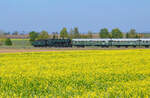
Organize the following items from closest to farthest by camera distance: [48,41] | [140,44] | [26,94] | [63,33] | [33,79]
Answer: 1. [26,94]
2. [33,79]
3. [140,44]
4. [48,41]
5. [63,33]

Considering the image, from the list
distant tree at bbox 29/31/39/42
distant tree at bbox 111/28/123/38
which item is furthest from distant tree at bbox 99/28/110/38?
distant tree at bbox 29/31/39/42

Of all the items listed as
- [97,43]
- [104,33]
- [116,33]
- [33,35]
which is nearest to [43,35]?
[33,35]

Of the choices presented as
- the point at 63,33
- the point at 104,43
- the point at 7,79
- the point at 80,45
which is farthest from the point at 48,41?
Answer: the point at 7,79

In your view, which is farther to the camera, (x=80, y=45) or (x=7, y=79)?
(x=80, y=45)

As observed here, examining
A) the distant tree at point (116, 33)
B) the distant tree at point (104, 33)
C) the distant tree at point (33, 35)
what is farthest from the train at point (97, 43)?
the distant tree at point (104, 33)

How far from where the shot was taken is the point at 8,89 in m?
10.2

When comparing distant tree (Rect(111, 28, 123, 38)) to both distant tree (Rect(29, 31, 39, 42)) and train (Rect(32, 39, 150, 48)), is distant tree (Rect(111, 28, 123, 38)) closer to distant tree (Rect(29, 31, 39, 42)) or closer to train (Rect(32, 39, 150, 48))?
distant tree (Rect(29, 31, 39, 42))

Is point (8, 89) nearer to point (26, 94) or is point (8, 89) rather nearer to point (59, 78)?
point (26, 94)

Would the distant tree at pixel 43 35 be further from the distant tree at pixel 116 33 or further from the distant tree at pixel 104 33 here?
the distant tree at pixel 116 33

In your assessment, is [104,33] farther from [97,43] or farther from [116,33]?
[97,43]

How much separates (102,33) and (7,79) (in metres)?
131

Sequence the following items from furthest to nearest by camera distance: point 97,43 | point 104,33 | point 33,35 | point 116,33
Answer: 1. point 33,35
2. point 104,33
3. point 116,33
4. point 97,43

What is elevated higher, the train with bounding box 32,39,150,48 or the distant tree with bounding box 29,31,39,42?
the distant tree with bounding box 29,31,39,42

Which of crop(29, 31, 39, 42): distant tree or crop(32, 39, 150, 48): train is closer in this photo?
crop(32, 39, 150, 48): train
